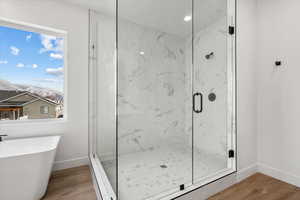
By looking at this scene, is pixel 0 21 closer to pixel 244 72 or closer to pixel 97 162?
pixel 97 162

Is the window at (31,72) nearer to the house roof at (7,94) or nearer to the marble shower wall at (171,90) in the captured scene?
the house roof at (7,94)

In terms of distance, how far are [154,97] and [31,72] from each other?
1.84 metres

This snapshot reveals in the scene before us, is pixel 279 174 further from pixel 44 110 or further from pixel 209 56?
pixel 44 110

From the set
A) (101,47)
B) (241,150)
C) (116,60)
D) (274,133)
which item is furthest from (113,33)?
(274,133)

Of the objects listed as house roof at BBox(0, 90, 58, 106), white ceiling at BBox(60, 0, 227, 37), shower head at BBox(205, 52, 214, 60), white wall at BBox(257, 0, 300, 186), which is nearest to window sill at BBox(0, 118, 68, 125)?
house roof at BBox(0, 90, 58, 106)

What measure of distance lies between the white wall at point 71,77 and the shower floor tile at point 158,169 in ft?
2.73

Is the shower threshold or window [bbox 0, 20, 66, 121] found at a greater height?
window [bbox 0, 20, 66, 121]

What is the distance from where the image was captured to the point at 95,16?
84.6 inches

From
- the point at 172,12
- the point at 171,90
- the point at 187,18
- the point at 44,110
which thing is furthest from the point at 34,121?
the point at 187,18

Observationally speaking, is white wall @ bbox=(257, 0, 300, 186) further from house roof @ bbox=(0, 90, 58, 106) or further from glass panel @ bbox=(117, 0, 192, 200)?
house roof @ bbox=(0, 90, 58, 106)

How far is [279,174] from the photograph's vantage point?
1884 millimetres

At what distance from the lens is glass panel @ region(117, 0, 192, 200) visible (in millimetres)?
1622

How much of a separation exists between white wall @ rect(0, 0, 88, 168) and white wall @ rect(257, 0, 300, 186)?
260 centimetres

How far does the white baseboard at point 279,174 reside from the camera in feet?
5.76
